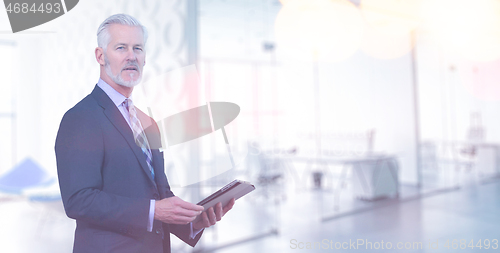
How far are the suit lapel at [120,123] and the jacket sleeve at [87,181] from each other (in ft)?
0.23

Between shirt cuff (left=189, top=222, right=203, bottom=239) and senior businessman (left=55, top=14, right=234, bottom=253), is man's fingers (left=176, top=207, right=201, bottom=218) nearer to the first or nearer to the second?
senior businessman (left=55, top=14, right=234, bottom=253)

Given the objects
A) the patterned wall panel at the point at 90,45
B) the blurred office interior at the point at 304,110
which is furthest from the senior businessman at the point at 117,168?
the patterned wall panel at the point at 90,45

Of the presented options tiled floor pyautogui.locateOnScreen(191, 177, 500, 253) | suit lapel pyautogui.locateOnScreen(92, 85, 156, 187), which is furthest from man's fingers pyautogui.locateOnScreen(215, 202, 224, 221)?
tiled floor pyautogui.locateOnScreen(191, 177, 500, 253)

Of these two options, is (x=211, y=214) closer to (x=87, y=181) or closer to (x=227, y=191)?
(x=227, y=191)

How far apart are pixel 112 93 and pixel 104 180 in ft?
1.16

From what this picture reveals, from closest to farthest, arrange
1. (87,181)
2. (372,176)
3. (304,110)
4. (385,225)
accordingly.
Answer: (87,181), (385,225), (372,176), (304,110)

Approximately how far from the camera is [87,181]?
120 centimetres

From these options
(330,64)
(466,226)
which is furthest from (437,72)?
(466,226)

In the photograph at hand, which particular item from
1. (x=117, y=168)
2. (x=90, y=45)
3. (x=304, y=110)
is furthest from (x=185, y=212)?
(x=304, y=110)

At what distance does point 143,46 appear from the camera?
148 cm

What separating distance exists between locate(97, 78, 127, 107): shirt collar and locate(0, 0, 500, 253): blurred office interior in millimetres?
568

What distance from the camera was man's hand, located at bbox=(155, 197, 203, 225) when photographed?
1245 millimetres

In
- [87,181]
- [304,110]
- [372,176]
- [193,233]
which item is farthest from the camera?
[304,110]

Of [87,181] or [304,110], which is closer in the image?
[87,181]
